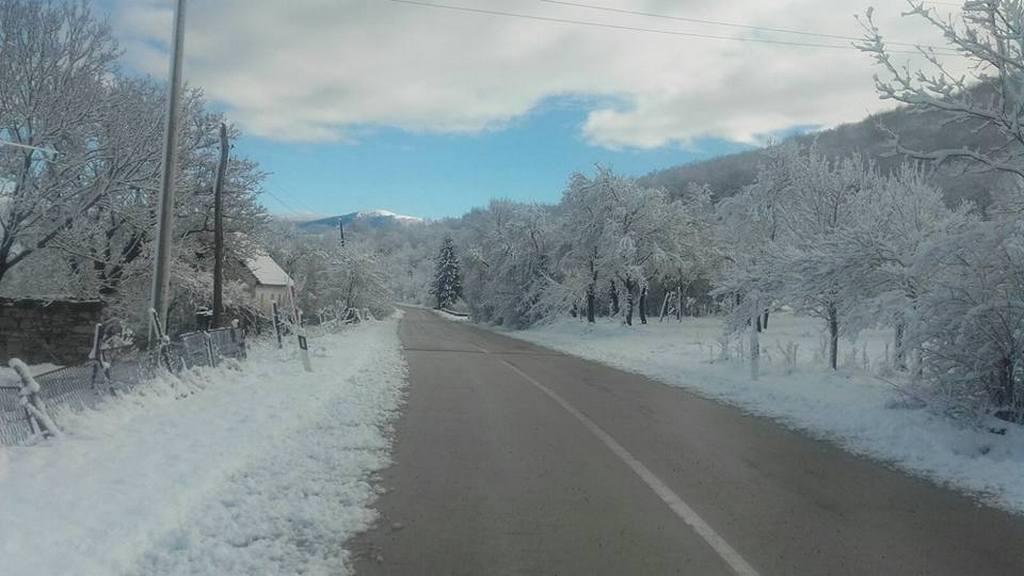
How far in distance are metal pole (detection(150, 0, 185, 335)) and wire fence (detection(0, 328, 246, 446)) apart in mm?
903

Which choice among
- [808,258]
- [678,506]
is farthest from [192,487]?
[808,258]

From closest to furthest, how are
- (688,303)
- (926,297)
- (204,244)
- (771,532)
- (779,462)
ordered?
1. (771,532)
2. (779,462)
3. (926,297)
4. (204,244)
5. (688,303)

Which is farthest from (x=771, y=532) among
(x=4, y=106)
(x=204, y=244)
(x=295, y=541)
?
(x=204, y=244)

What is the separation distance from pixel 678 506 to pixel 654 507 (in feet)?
0.67

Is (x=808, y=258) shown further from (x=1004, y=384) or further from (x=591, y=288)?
(x=591, y=288)

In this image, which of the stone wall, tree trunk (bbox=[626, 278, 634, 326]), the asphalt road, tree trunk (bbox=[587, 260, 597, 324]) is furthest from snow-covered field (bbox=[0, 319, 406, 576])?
tree trunk (bbox=[587, 260, 597, 324])

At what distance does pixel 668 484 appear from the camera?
23.2 feet

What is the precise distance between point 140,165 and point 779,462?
18153mm

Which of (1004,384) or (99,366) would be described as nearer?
(1004,384)

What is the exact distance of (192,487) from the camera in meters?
6.16

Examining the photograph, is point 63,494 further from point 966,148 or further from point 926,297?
point 966,148

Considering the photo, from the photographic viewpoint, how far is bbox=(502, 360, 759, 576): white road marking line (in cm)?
500

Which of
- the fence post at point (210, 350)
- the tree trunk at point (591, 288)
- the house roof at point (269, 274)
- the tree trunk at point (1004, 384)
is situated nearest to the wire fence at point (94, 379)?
the fence post at point (210, 350)

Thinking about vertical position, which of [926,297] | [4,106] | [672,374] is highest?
[4,106]
